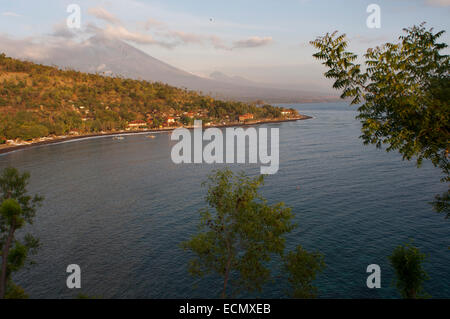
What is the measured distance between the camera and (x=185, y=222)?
3772 centimetres

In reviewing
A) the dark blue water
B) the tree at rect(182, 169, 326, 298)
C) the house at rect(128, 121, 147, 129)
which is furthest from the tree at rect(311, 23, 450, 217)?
the house at rect(128, 121, 147, 129)

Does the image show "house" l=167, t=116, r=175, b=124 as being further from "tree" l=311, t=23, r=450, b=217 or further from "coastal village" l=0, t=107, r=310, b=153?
"tree" l=311, t=23, r=450, b=217

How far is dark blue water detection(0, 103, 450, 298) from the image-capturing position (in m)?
25.2

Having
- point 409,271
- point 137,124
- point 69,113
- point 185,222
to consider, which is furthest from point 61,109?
point 409,271

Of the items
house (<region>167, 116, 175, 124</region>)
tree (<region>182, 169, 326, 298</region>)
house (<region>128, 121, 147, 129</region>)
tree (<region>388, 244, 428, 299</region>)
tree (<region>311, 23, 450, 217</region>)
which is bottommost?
tree (<region>388, 244, 428, 299</region>)

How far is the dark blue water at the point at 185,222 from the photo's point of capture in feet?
82.7

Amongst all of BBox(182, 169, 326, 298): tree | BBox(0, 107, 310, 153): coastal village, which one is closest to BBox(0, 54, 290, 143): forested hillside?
BBox(0, 107, 310, 153): coastal village

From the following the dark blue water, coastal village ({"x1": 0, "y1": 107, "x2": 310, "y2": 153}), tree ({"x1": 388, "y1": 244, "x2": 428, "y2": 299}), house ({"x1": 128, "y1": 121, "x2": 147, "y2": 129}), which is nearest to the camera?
tree ({"x1": 388, "y1": 244, "x2": 428, "y2": 299})

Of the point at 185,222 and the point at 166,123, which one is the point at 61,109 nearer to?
the point at 166,123

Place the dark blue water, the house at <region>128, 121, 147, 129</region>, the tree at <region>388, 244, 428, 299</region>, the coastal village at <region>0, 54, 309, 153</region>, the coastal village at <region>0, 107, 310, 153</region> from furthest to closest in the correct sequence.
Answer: the house at <region>128, 121, 147, 129</region> < the coastal village at <region>0, 107, 310, 153</region> < the coastal village at <region>0, 54, 309, 153</region> < the dark blue water < the tree at <region>388, 244, 428, 299</region>

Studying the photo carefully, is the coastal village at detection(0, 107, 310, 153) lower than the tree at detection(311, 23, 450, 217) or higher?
higher

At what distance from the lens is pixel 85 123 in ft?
452

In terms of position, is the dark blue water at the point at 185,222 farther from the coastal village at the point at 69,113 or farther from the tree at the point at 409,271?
the coastal village at the point at 69,113

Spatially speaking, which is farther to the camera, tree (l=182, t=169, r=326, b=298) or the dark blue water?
the dark blue water
